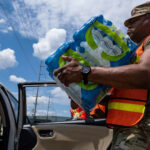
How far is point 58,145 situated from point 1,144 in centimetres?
81

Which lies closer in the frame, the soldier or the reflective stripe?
the soldier

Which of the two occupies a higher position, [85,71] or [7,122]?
[85,71]

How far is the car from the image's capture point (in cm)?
292

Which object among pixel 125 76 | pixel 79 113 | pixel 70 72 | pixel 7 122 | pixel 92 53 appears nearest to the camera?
pixel 125 76

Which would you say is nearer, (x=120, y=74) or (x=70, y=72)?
(x=120, y=74)

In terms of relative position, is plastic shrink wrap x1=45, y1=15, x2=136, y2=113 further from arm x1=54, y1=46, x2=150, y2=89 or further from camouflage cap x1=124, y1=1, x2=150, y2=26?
camouflage cap x1=124, y1=1, x2=150, y2=26

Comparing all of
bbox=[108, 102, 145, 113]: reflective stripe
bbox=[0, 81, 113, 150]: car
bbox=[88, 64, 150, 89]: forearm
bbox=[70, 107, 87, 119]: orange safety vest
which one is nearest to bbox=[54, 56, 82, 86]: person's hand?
bbox=[88, 64, 150, 89]: forearm

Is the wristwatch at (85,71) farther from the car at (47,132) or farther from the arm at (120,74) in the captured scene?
the car at (47,132)

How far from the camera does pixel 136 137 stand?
150 centimetres

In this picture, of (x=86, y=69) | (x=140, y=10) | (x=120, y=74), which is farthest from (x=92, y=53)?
(x=140, y=10)

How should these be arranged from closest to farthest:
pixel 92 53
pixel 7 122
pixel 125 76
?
pixel 125 76, pixel 92 53, pixel 7 122

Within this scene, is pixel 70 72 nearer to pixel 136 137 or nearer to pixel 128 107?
pixel 128 107

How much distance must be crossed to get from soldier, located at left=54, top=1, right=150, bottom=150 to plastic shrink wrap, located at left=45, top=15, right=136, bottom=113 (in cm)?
10

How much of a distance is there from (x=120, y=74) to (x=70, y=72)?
0.35 m
